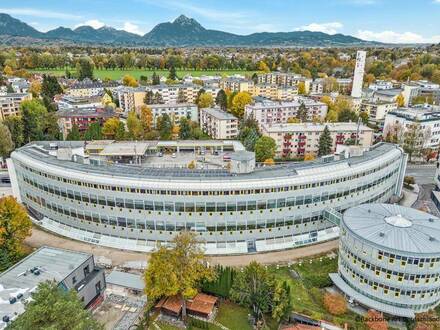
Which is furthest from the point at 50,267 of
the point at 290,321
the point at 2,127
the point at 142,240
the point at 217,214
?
the point at 2,127

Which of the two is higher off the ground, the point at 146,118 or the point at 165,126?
the point at 146,118

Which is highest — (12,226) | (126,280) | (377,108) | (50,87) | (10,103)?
(50,87)

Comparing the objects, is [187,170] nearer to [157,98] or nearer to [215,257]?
[215,257]

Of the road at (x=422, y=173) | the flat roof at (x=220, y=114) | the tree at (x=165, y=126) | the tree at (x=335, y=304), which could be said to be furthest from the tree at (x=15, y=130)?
the road at (x=422, y=173)

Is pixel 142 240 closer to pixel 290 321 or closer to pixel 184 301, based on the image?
pixel 184 301

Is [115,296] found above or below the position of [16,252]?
below

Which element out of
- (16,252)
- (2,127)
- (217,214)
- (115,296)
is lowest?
(115,296)

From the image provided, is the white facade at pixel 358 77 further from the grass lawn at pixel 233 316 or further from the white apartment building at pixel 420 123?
the grass lawn at pixel 233 316

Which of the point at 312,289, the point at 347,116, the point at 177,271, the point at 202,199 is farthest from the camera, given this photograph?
the point at 347,116

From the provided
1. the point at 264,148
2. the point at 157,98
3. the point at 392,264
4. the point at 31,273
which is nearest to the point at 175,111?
the point at 157,98
